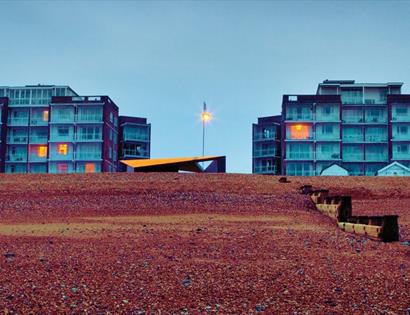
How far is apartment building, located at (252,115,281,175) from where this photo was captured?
95.7 meters

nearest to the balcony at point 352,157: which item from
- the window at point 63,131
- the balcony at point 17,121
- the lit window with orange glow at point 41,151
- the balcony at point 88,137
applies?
the balcony at point 88,137

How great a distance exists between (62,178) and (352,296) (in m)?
23.6

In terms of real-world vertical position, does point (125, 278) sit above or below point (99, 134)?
below

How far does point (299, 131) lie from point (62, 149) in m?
39.7

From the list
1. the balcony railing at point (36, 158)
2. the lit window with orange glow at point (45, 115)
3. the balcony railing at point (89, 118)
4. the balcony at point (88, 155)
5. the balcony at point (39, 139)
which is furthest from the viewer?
the lit window with orange glow at point (45, 115)

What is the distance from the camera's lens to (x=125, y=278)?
30.9 ft

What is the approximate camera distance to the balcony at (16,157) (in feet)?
301

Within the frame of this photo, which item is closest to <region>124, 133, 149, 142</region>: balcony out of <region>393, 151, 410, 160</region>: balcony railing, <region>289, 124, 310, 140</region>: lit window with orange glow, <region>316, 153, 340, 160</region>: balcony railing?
<region>289, 124, 310, 140</region>: lit window with orange glow

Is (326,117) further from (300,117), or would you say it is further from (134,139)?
(134,139)

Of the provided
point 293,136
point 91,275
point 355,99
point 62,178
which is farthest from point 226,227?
point 355,99

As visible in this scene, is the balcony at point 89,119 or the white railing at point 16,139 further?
the white railing at point 16,139

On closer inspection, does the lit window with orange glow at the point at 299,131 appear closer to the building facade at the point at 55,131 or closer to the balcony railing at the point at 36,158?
the building facade at the point at 55,131

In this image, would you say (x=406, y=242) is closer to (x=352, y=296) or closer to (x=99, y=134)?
(x=352, y=296)

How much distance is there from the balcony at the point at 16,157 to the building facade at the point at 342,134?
4447 cm
